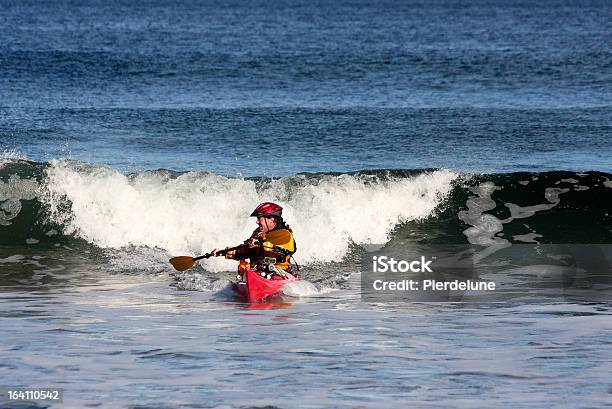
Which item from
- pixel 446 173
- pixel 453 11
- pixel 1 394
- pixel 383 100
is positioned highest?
pixel 453 11

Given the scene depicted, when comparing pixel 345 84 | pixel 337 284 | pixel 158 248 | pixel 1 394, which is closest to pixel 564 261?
pixel 337 284

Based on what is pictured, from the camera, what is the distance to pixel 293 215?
2233cm

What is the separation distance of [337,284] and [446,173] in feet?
26.7

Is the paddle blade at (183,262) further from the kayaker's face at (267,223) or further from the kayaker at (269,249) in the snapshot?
the kayaker's face at (267,223)

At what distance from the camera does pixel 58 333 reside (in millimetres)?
13141

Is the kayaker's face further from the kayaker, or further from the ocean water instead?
the ocean water

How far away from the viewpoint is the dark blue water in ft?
97.1

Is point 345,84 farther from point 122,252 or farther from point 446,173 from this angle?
point 122,252

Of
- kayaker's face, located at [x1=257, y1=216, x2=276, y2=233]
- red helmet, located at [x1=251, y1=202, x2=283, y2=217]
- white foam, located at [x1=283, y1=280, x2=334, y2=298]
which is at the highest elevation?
red helmet, located at [x1=251, y1=202, x2=283, y2=217]

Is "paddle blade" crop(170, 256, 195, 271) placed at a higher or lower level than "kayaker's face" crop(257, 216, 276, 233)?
lower

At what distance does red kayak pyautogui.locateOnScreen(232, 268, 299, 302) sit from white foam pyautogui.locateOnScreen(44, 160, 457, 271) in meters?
4.79

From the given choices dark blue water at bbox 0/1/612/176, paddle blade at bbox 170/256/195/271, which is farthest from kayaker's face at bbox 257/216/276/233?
dark blue water at bbox 0/1/612/176

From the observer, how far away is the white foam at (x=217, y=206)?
21.6 metres

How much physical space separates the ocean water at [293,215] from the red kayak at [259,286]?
0.19 meters
